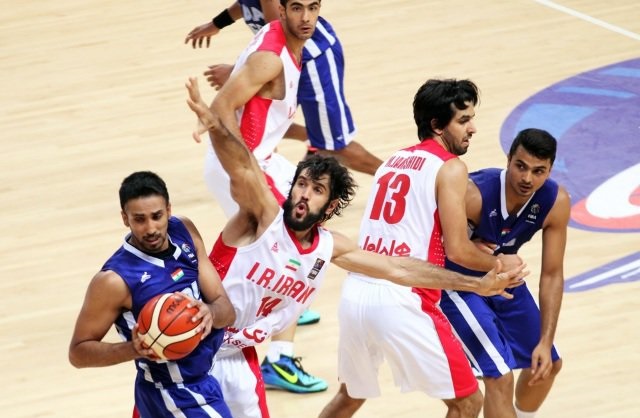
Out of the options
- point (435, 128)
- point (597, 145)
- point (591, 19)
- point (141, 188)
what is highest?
point (141, 188)

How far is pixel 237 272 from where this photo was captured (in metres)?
5.99

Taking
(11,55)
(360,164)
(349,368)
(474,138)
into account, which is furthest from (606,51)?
(349,368)

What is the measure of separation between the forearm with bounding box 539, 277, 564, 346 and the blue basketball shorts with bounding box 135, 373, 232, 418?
1.62m

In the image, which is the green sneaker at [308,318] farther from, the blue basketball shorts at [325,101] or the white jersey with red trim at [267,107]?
the blue basketball shorts at [325,101]

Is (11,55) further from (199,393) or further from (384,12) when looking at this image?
(199,393)

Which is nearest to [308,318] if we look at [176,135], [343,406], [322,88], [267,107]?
[267,107]

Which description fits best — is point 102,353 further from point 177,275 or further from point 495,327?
point 495,327

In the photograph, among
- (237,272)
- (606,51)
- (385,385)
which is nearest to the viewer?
(237,272)

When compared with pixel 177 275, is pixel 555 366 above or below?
below

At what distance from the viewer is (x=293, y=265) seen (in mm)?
5996

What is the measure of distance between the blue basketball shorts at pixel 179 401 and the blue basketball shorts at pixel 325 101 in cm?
388

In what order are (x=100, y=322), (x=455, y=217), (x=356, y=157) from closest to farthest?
(x=100, y=322) → (x=455, y=217) → (x=356, y=157)

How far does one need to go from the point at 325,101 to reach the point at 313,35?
0.46m

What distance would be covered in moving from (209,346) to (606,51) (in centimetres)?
770
